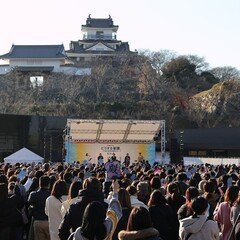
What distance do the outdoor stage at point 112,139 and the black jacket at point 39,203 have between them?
2400cm

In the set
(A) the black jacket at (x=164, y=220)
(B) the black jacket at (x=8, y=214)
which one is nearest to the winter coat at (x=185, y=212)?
(A) the black jacket at (x=164, y=220)

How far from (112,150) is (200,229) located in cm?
2894

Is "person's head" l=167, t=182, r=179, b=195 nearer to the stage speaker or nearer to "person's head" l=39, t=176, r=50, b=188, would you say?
"person's head" l=39, t=176, r=50, b=188

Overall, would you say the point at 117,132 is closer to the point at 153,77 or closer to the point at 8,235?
the point at 153,77

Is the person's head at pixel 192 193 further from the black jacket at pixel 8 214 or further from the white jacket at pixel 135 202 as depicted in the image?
the black jacket at pixel 8 214

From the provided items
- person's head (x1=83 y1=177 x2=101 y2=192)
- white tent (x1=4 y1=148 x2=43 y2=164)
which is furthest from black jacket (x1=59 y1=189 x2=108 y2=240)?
white tent (x1=4 y1=148 x2=43 y2=164)

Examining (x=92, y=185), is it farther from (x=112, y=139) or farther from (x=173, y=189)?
(x=112, y=139)

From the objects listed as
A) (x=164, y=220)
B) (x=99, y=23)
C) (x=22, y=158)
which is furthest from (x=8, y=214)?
(x=99, y=23)

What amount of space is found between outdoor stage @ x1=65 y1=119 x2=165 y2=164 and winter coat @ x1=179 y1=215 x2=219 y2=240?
26.7 metres

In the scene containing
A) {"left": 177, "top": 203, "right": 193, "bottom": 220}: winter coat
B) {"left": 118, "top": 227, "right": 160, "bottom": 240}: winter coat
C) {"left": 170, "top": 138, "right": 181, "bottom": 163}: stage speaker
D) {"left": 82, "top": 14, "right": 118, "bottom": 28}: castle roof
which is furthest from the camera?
{"left": 82, "top": 14, "right": 118, "bottom": 28}: castle roof

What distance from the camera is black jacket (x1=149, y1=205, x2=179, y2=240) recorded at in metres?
7.26

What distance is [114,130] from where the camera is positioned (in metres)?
34.4

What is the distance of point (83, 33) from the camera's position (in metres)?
88.8

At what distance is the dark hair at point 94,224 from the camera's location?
5.27 m
